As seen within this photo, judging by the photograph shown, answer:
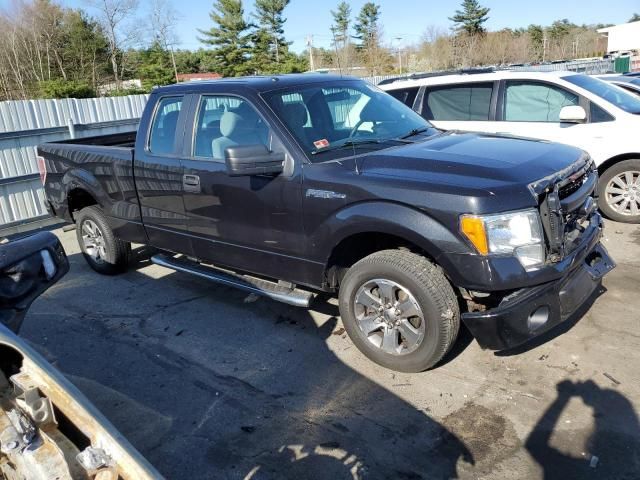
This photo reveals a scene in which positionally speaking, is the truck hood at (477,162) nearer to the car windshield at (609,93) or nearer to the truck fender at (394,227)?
the truck fender at (394,227)

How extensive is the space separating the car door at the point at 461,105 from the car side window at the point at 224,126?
356 cm

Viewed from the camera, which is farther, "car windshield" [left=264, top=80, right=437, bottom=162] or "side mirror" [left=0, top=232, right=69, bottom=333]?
"car windshield" [left=264, top=80, right=437, bottom=162]

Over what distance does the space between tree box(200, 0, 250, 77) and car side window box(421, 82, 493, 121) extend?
46.1 meters

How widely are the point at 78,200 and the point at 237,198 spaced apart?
2819 millimetres

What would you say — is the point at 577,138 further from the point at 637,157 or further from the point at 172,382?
the point at 172,382

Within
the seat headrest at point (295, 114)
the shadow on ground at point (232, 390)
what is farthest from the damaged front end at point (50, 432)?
the seat headrest at point (295, 114)

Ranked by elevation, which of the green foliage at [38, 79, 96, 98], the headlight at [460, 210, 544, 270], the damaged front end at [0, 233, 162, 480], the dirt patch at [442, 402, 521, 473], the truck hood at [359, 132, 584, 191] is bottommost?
the dirt patch at [442, 402, 521, 473]

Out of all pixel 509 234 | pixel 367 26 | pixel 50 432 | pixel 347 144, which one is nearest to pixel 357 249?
pixel 347 144

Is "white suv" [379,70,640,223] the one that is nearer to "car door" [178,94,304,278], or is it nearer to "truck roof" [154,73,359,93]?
"truck roof" [154,73,359,93]

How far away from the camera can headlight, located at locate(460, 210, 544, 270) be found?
3.12 metres

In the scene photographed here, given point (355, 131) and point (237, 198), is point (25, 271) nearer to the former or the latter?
point (237, 198)

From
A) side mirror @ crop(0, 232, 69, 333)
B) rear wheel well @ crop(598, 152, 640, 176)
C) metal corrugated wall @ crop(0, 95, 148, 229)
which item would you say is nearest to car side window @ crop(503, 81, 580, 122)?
rear wheel well @ crop(598, 152, 640, 176)

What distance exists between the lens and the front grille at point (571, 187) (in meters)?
3.52

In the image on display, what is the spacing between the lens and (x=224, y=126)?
14.5 feet
